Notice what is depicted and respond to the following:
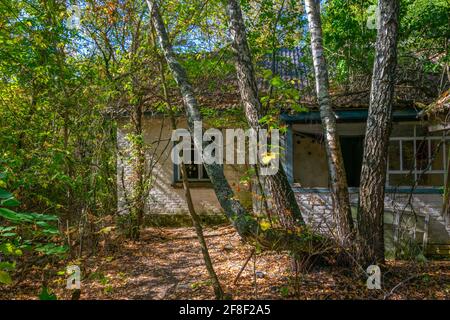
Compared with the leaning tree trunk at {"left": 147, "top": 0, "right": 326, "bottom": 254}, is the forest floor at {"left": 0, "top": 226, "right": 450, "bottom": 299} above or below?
below

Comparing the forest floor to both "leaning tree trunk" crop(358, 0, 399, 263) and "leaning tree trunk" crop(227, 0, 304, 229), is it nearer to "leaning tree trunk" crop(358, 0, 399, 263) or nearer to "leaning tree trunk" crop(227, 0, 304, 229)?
"leaning tree trunk" crop(358, 0, 399, 263)

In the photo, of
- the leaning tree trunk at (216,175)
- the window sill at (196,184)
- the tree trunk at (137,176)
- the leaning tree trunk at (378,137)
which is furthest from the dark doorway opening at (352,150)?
the leaning tree trunk at (216,175)

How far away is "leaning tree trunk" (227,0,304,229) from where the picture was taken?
530cm

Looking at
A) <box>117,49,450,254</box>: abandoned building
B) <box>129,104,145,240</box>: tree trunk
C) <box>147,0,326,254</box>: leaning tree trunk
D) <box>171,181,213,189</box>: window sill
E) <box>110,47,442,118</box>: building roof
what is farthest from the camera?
<box>171,181,213,189</box>: window sill

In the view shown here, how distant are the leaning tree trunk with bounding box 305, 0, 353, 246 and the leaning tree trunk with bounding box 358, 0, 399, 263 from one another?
0.24 m

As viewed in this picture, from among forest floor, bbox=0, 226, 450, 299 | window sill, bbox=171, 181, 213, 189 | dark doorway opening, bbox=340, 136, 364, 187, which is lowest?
forest floor, bbox=0, 226, 450, 299

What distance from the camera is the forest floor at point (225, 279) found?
5207mm

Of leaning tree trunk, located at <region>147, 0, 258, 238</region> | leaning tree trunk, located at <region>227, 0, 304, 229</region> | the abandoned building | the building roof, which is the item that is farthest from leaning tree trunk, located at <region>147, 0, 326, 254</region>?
the building roof

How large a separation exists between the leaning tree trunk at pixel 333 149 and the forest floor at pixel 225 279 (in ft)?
2.51

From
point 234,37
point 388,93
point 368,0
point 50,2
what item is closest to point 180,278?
point 234,37

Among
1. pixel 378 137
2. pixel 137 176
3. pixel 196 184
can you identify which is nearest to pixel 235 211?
pixel 378 137

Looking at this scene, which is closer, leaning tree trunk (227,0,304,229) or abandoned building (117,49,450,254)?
leaning tree trunk (227,0,304,229)
